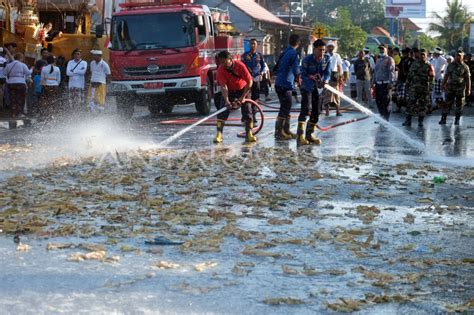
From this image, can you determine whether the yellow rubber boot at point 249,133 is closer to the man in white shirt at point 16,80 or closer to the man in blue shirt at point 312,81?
the man in blue shirt at point 312,81

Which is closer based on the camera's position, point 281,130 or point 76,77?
point 281,130

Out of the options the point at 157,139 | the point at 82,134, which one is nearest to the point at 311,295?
the point at 157,139

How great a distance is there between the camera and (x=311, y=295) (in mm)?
5797

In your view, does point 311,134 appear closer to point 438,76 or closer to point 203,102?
point 203,102

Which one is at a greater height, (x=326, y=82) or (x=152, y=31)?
(x=152, y=31)

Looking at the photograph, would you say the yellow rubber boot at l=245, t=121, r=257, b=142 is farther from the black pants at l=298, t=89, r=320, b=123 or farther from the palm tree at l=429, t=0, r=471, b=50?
the palm tree at l=429, t=0, r=471, b=50

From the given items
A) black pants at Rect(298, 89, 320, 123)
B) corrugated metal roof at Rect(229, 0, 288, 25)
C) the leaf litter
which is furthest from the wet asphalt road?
corrugated metal roof at Rect(229, 0, 288, 25)

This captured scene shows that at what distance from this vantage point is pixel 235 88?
53.5 ft

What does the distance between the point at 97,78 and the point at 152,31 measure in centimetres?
194

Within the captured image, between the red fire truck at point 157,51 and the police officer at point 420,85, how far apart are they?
5.76 metres

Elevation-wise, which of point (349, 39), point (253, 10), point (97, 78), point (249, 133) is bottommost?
point (249, 133)

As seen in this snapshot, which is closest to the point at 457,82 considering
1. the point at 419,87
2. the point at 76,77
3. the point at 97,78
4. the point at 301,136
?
the point at 419,87

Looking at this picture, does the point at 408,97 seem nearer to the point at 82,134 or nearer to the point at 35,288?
the point at 82,134

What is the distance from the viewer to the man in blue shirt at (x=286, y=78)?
16.7m
